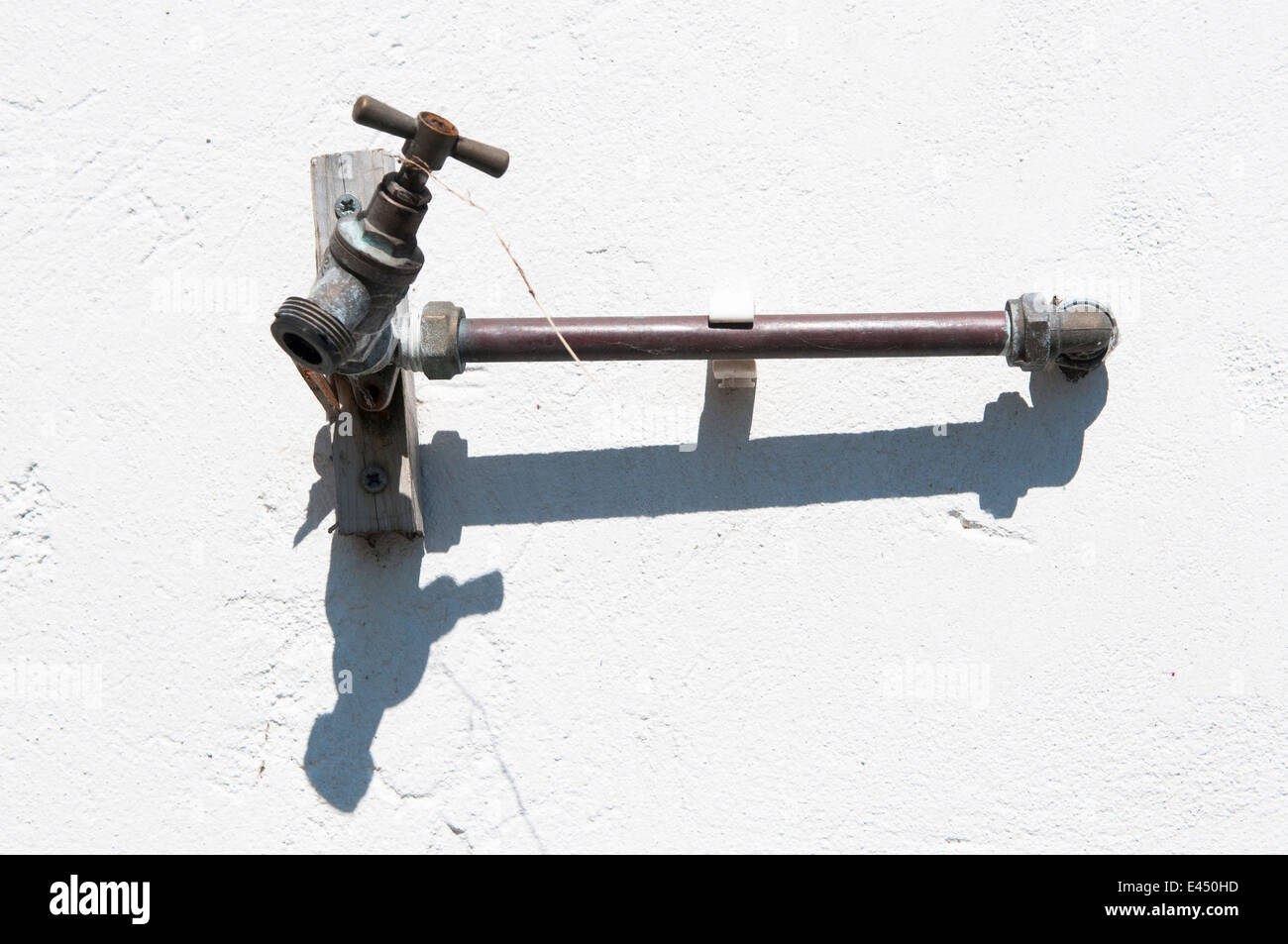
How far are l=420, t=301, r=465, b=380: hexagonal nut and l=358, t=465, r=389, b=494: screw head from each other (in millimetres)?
183

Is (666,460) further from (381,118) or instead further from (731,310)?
(381,118)

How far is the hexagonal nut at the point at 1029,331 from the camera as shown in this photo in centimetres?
162

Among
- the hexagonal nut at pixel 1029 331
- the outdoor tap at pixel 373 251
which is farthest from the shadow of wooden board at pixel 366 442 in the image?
the hexagonal nut at pixel 1029 331

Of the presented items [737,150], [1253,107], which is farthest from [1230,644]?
[737,150]

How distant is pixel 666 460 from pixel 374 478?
18.5 inches

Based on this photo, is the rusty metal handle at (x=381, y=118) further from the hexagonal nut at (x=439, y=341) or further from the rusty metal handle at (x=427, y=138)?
the hexagonal nut at (x=439, y=341)

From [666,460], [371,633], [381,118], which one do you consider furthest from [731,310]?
[371,633]

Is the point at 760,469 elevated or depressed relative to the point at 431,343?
depressed

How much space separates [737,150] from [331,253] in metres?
0.75

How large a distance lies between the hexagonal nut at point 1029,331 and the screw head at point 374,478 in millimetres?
977

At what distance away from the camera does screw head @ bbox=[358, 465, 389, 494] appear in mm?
1644

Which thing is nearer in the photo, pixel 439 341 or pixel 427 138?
pixel 427 138

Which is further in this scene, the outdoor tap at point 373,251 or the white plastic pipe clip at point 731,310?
the white plastic pipe clip at point 731,310

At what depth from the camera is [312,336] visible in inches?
52.7
